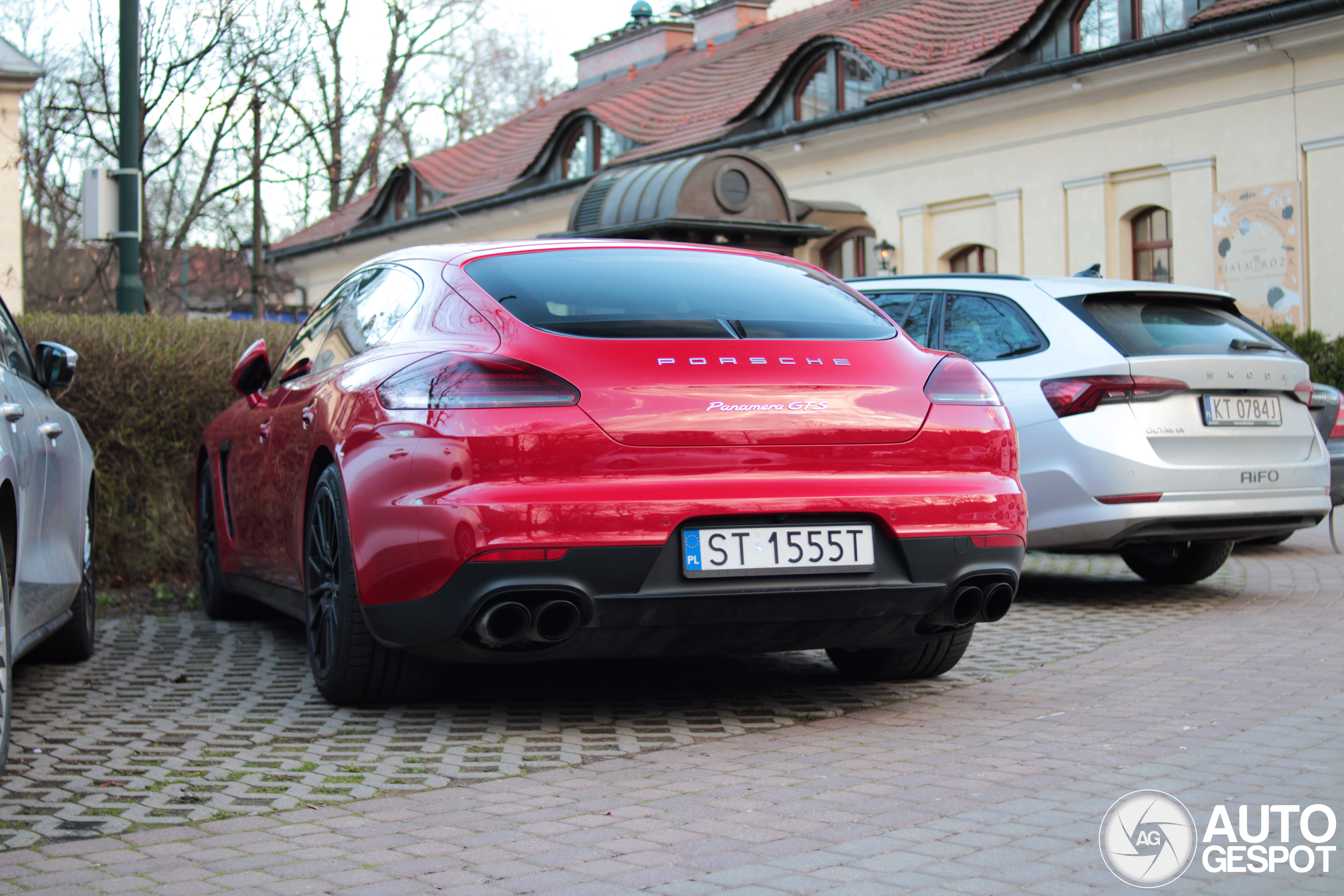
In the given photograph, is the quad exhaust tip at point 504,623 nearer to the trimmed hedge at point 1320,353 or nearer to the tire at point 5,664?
the tire at point 5,664

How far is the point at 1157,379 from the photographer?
23.4ft

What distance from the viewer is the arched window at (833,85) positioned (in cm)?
2580

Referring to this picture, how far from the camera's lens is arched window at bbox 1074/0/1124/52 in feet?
72.2

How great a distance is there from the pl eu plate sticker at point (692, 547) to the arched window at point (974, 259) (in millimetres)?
21281

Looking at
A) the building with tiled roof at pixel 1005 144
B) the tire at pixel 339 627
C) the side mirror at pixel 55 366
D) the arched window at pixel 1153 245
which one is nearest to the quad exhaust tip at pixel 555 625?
the tire at pixel 339 627

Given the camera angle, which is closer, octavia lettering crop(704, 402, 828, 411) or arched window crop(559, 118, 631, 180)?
octavia lettering crop(704, 402, 828, 411)

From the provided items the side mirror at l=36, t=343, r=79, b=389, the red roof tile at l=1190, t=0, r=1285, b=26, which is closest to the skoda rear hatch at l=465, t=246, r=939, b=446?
the side mirror at l=36, t=343, r=79, b=389

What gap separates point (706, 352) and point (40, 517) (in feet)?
7.35

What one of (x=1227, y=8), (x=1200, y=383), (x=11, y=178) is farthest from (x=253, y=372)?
(x=11, y=178)

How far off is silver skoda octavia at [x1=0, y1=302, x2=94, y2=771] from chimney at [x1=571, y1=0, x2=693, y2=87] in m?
33.1

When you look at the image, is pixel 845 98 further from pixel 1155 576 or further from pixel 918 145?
pixel 1155 576

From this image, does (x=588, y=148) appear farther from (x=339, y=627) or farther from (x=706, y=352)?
(x=706, y=352)

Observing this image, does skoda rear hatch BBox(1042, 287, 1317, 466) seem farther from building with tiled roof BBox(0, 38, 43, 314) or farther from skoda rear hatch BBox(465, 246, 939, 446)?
building with tiled roof BBox(0, 38, 43, 314)

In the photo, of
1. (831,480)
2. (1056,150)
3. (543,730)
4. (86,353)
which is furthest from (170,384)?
(1056,150)
